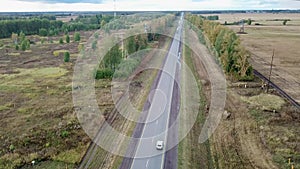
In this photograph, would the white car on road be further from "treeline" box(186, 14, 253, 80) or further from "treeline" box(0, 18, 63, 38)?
"treeline" box(0, 18, 63, 38)

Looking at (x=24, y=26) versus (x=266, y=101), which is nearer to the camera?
(x=266, y=101)

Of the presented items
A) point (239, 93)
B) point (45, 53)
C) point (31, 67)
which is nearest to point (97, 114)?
point (239, 93)

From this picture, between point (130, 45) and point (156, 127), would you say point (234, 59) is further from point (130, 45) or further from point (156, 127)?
point (156, 127)

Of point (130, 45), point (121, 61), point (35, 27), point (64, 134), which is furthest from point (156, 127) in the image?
point (35, 27)

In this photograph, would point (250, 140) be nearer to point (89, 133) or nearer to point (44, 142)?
point (89, 133)

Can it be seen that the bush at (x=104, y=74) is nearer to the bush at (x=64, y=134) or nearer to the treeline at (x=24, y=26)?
the bush at (x=64, y=134)

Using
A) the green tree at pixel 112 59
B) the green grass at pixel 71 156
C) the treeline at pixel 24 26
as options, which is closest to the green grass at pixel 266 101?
the green grass at pixel 71 156

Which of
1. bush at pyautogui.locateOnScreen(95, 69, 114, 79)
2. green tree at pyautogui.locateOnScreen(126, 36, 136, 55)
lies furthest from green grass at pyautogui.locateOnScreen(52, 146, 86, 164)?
green tree at pyautogui.locateOnScreen(126, 36, 136, 55)

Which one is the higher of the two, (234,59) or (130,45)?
(130,45)
